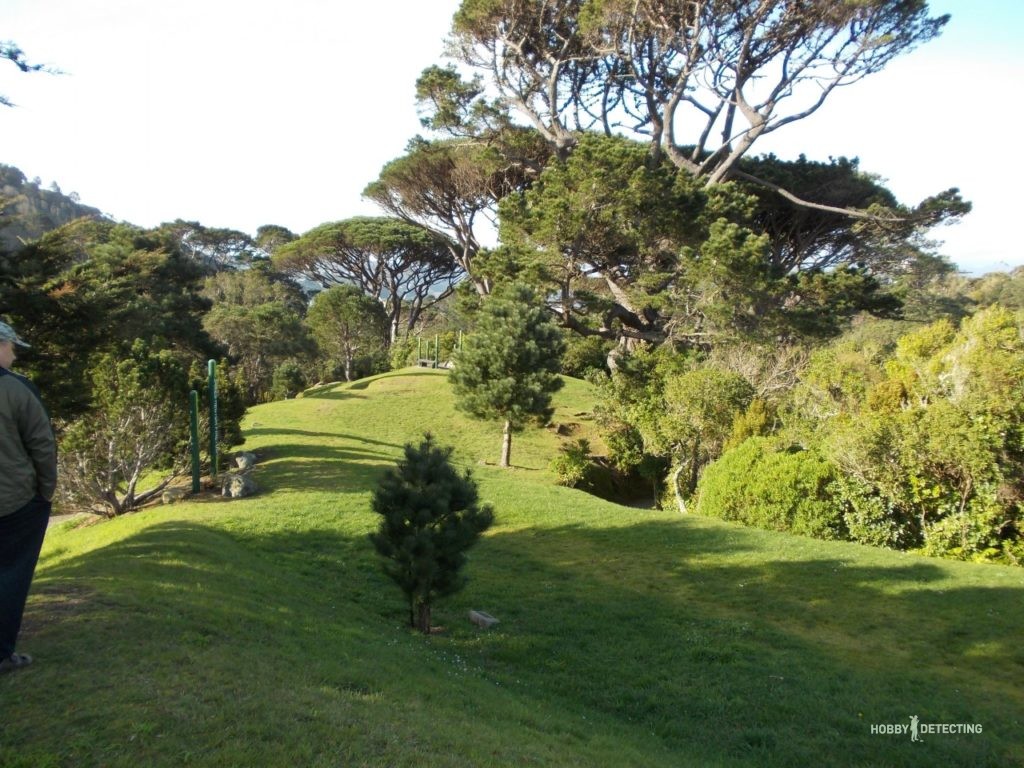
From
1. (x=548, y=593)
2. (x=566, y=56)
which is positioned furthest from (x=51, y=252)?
(x=566, y=56)

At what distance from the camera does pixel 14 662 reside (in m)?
4.25

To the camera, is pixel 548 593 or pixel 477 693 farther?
pixel 548 593

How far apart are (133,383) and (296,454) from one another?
21.6 ft

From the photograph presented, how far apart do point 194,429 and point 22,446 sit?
438 inches

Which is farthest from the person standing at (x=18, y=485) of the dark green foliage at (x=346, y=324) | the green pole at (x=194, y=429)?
the dark green foliage at (x=346, y=324)

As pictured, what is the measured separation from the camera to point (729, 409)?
17.6m

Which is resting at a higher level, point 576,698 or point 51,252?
point 51,252

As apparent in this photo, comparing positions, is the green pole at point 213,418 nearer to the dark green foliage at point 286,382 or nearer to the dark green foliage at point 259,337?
the dark green foliage at point 259,337

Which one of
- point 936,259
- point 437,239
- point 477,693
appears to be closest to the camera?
point 477,693

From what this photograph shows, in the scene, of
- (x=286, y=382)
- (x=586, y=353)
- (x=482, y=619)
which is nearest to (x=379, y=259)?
(x=286, y=382)

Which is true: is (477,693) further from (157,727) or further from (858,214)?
(858,214)

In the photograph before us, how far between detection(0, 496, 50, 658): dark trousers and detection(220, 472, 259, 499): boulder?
10480mm

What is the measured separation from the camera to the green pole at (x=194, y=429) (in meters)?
14.6

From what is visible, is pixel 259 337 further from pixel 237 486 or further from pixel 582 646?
pixel 582 646
